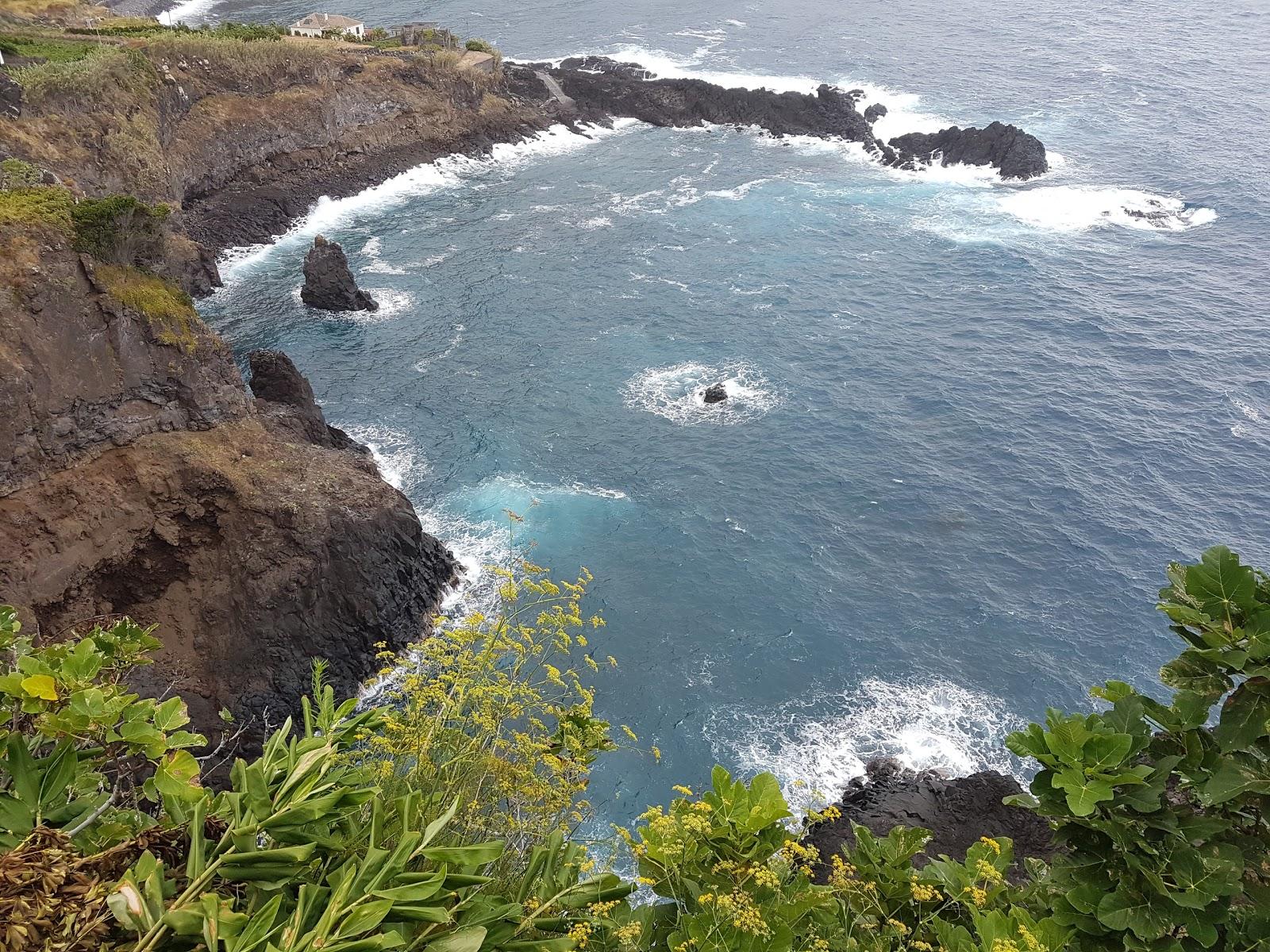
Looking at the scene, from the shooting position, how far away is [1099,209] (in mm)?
64875

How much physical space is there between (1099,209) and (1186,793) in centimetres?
6786

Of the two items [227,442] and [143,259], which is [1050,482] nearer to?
[227,442]

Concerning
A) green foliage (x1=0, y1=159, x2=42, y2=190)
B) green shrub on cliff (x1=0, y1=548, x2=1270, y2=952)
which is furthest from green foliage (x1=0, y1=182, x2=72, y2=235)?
green shrub on cliff (x1=0, y1=548, x2=1270, y2=952)

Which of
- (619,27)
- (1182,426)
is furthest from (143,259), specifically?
(619,27)

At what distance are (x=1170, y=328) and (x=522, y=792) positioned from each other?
179 feet

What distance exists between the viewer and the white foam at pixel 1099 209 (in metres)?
63.0

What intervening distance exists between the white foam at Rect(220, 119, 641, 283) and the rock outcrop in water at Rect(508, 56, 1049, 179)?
3190mm

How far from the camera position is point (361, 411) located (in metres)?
44.7

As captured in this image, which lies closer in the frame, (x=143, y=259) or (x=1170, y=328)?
(x=143, y=259)

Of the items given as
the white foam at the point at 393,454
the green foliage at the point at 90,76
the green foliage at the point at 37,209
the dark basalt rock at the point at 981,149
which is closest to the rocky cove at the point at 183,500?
the green foliage at the point at 37,209

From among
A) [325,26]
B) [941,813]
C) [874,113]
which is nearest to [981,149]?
[874,113]

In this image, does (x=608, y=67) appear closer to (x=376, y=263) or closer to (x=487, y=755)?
(x=376, y=263)

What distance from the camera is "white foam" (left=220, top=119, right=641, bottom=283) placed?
59000mm

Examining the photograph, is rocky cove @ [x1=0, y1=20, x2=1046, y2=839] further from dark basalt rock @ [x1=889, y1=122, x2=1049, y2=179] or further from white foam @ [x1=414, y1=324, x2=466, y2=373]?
dark basalt rock @ [x1=889, y1=122, x2=1049, y2=179]
